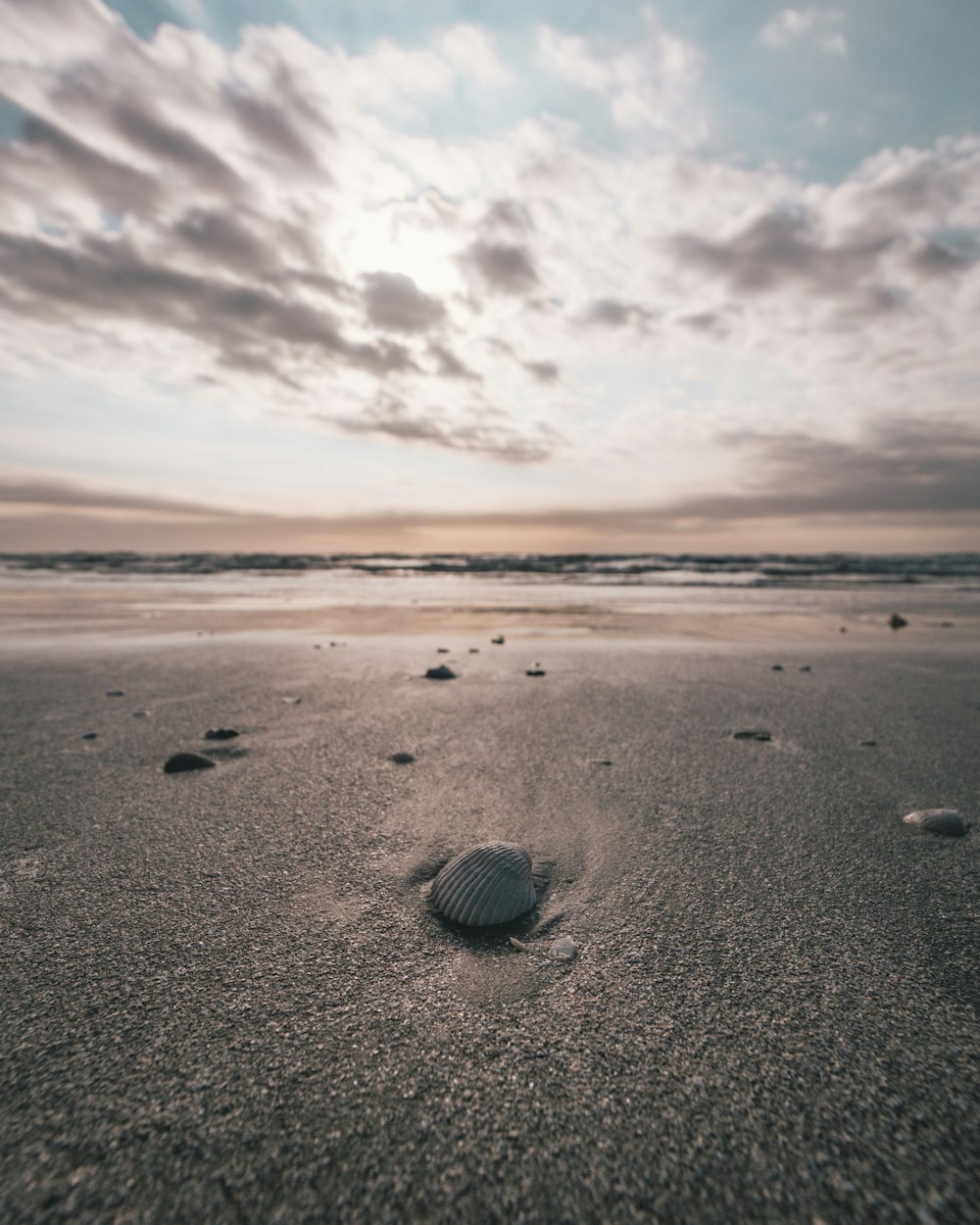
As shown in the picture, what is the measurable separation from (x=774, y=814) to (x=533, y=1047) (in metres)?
1.76

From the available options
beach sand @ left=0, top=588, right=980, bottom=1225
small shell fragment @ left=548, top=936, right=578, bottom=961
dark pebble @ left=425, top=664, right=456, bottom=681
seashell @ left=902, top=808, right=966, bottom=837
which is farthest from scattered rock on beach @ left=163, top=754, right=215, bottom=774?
seashell @ left=902, top=808, right=966, bottom=837

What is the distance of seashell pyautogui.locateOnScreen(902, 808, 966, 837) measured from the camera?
2520 millimetres

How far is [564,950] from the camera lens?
1779 mm

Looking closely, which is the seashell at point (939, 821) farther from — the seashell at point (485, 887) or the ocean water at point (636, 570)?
the ocean water at point (636, 570)

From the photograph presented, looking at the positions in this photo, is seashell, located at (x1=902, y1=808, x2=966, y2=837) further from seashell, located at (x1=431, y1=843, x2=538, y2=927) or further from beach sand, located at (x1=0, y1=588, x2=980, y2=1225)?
seashell, located at (x1=431, y1=843, x2=538, y2=927)

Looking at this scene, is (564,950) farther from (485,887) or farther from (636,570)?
(636,570)

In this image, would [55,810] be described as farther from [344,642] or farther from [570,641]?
[570,641]

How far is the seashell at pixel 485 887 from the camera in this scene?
193 cm

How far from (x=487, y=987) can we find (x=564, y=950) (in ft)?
0.87

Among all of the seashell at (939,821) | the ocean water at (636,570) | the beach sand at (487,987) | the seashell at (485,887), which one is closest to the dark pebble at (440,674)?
the beach sand at (487,987)

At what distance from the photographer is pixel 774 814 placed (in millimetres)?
2717

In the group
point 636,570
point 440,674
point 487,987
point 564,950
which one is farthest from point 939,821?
point 636,570

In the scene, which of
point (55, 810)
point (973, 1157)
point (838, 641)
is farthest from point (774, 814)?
point (838, 641)

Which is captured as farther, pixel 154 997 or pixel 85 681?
pixel 85 681
